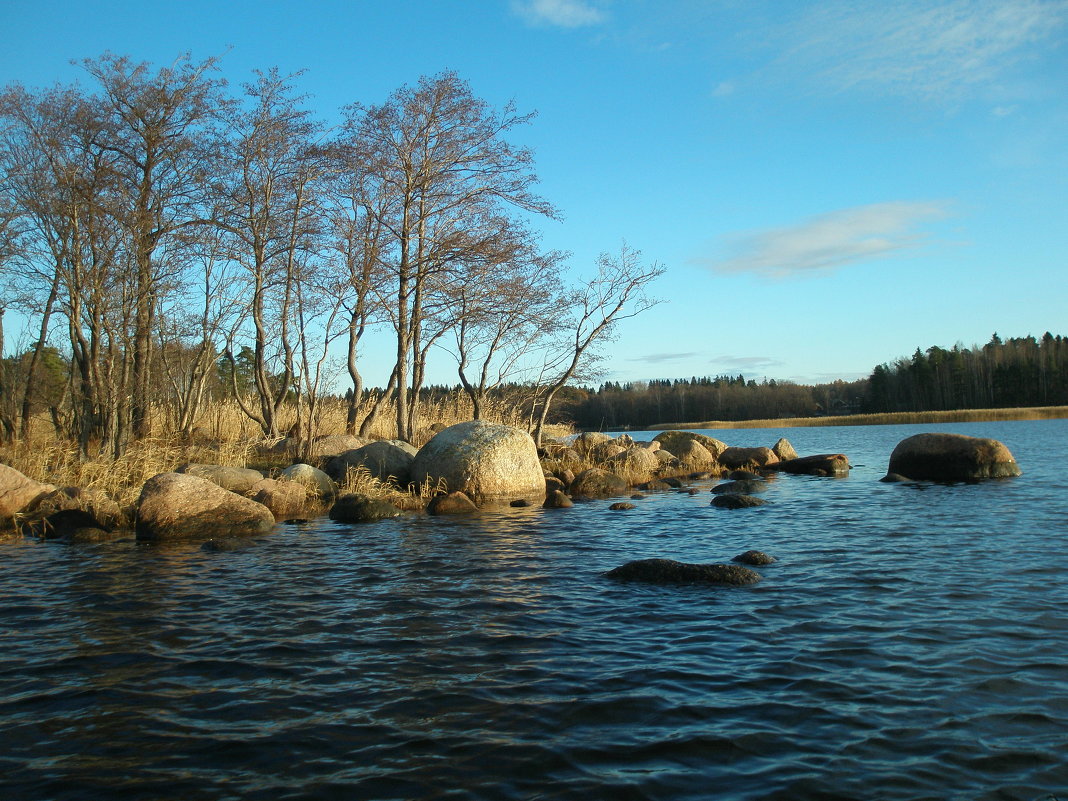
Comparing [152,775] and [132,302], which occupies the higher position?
[132,302]

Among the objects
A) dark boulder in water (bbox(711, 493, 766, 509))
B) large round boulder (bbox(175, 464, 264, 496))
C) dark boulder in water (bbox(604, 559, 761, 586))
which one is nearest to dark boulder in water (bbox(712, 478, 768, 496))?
dark boulder in water (bbox(711, 493, 766, 509))

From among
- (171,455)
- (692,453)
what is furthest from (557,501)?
(692,453)

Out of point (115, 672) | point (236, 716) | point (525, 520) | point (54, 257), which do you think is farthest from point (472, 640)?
point (54, 257)

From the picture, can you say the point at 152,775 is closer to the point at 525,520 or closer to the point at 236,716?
the point at 236,716

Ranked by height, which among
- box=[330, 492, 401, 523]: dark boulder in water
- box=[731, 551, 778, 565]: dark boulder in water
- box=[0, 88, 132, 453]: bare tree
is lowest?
box=[731, 551, 778, 565]: dark boulder in water

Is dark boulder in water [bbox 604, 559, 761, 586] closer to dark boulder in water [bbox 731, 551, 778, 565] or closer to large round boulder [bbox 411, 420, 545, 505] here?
dark boulder in water [bbox 731, 551, 778, 565]

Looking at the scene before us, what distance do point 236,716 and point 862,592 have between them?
6.19m

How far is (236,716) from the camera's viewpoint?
502 cm

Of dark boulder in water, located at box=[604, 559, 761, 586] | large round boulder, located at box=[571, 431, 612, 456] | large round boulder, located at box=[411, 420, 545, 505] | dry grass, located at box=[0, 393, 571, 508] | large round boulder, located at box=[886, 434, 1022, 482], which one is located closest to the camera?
dark boulder in water, located at box=[604, 559, 761, 586]

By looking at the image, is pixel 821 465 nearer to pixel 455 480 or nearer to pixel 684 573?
pixel 455 480

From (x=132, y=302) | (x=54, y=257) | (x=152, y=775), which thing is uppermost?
(x=54, y=257)

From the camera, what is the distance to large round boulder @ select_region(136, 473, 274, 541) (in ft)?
39.9

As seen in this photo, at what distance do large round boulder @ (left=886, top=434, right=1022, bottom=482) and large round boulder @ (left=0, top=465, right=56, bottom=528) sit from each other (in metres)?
20.4

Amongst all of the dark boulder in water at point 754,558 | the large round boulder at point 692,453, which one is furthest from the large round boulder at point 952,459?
the dark boulder in water at point 754,558
